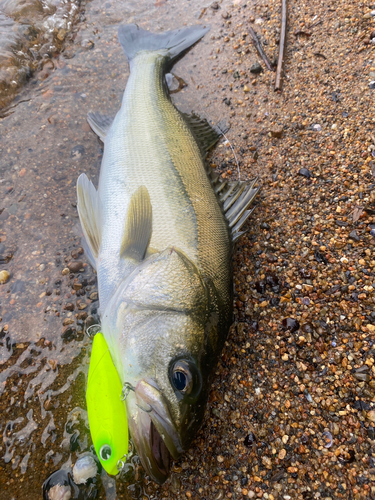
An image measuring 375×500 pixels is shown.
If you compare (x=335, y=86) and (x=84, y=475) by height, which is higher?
(x=335, y=86)

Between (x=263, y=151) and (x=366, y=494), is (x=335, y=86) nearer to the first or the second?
(x=263, y=151)

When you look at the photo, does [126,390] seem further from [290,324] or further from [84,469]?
[290,324]

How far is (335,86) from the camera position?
3227 mm

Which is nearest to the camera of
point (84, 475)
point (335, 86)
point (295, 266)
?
point (84, 475)

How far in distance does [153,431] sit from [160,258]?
1.12 meters

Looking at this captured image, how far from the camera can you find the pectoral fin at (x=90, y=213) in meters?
2.65

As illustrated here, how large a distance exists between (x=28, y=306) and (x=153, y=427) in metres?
1.55

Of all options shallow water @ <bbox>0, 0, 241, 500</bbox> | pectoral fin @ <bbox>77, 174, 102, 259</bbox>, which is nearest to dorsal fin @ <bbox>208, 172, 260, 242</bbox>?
pectoral fin @ <bbox>77, 174, 102, 259</bbox>

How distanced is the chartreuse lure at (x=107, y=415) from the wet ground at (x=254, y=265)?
28 cm

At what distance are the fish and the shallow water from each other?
386 millimetres

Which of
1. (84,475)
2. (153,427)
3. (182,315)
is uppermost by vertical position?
(182,315)

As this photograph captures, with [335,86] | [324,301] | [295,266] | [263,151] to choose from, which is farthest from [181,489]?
[335,86]

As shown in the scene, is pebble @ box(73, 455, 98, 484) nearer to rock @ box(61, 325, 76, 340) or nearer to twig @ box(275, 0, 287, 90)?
rock @ box(61, 325, 76, 340)

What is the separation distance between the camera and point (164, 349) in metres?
1.89
